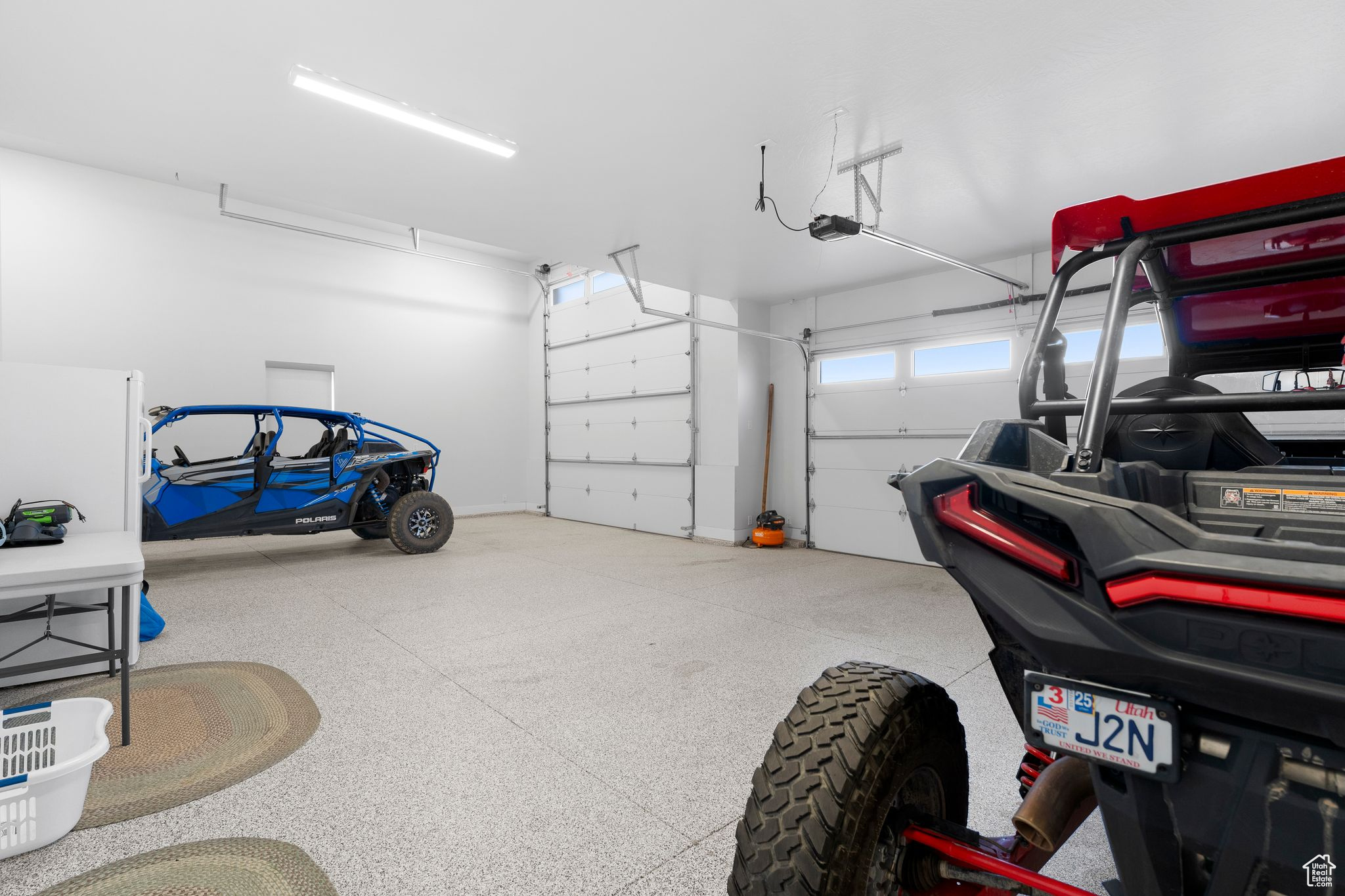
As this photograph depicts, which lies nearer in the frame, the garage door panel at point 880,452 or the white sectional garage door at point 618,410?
the garage door panel at point 880,452

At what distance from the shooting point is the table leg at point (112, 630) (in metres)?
2.70

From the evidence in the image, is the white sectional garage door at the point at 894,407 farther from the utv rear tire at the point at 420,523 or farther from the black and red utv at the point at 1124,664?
the black and red utv at the point at 1124,664

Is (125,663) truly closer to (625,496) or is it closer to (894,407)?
(894,407)

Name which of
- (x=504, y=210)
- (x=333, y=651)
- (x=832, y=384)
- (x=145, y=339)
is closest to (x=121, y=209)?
(x=145, y=339)

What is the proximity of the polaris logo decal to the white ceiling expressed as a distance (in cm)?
297

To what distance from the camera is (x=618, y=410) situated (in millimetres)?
9227

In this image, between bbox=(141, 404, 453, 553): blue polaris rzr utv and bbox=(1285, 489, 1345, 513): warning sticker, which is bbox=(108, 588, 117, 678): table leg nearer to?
bbox=(141, 404, 453, 553): blue polaris rzr utv

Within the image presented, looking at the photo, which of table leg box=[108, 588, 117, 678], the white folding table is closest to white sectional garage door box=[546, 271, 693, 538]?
table leg box=[108, 588, 117, 678]

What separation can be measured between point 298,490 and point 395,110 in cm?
388

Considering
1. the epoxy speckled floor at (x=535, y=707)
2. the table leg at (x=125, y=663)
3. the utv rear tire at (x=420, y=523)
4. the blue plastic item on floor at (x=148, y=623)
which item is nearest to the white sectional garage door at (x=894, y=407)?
the epoxy speckled floor at (x=535, y=707)

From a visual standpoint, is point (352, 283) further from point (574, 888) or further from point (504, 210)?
point (574, 888)

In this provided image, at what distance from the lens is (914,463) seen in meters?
6.41

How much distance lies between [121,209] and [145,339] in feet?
5.08

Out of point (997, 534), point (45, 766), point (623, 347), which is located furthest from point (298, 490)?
point (997, 534)
